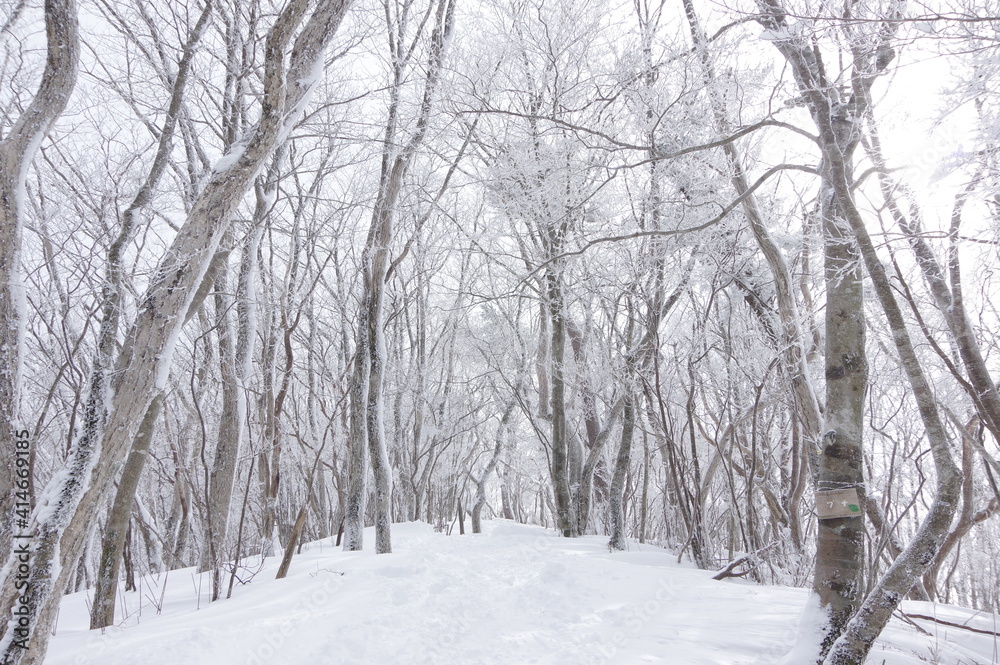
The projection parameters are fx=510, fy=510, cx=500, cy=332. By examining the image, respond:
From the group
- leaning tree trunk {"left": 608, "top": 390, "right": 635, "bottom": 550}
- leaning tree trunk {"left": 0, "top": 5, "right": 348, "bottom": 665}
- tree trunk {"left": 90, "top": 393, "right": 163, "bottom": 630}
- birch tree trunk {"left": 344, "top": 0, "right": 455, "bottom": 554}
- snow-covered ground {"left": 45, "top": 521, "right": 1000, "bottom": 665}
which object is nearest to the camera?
leaning tree trunk {"left": 0, "top": 5, "right": 348, "bottom": 665}

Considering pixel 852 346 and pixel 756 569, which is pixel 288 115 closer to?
pixel 852 346

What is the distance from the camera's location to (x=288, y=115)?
3107 millimetres

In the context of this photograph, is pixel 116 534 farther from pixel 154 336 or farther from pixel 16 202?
pixel 16 202

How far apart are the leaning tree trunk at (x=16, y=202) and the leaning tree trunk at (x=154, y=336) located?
0.36 meters

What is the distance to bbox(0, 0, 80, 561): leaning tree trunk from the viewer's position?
2.62m

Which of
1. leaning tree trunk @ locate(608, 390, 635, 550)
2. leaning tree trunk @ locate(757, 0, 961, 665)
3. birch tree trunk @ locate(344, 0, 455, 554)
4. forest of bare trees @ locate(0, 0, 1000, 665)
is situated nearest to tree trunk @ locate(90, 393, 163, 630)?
forest of bare trees @ locate(0, 0, 1000, 665)

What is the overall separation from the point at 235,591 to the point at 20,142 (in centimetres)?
360

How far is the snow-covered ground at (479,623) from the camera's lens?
2506 mm

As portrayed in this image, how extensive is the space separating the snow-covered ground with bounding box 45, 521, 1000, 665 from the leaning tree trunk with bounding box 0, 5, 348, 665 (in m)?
0.49

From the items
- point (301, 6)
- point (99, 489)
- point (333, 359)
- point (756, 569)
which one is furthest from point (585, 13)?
point (333, 359)
